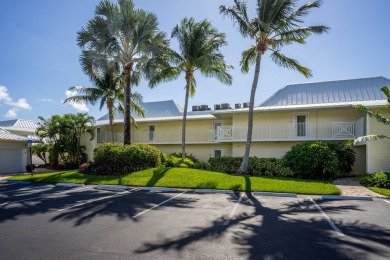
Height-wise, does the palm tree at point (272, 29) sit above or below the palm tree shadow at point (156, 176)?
above

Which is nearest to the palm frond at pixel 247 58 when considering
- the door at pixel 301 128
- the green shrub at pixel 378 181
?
the door at pixel 301 128

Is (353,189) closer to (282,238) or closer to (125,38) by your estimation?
(282,238)

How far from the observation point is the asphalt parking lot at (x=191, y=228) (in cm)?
505

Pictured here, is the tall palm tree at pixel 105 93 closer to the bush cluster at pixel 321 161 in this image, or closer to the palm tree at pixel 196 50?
the palm tree at pixel 196 50

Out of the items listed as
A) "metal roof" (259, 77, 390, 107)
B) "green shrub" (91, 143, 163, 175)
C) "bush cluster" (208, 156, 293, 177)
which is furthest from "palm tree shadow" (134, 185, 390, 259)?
"metal roof" (259, 77, 390, 107)

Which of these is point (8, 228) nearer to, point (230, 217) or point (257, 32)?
point (230, 217)

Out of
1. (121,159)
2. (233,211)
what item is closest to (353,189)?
(233,211)

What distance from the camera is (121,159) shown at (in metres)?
16.7

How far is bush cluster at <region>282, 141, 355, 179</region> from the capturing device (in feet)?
48.8

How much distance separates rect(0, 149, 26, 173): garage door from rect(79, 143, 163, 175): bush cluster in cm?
945

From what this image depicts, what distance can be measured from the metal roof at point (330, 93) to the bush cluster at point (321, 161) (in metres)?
4.75

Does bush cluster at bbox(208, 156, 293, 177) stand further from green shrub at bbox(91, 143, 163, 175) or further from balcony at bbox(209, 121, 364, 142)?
Result: green shrub at bbox(91, 143, 163, 175)

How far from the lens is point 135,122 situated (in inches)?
980

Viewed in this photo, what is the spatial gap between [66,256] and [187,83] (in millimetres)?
16297
